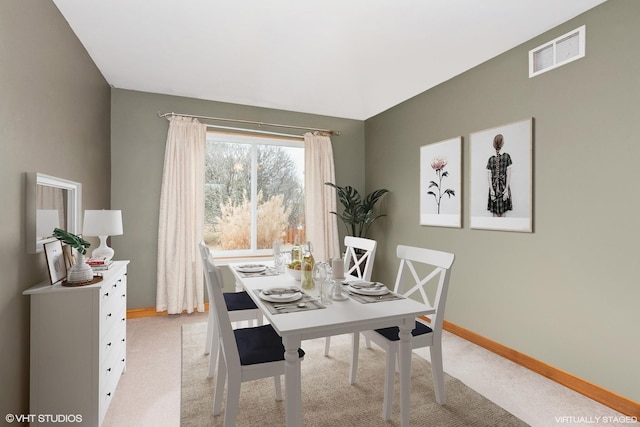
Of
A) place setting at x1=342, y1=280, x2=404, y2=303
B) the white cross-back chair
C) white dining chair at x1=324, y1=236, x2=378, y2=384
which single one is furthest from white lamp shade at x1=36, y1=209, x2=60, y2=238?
white dining chair at x1=324, y1=236, x2=378, y2=384

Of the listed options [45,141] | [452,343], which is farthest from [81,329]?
[452,343]

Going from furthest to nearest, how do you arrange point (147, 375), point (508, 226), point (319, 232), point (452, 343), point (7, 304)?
point (319, 232)
point (452, 343)
point (508, 226)
point (147, 375)
point (7, 304)

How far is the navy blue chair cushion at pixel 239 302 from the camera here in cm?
246

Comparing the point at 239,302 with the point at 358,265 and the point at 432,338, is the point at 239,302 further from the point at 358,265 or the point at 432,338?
the point at 432,338

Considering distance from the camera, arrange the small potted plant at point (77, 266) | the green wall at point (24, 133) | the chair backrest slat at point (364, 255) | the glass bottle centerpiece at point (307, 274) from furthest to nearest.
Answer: the chair backrest slat at point (364, 255) → the glass bottle centerpiece at point (307, 274) → the small potted plant at point (77, 266) → the green wall at point (24, 133)

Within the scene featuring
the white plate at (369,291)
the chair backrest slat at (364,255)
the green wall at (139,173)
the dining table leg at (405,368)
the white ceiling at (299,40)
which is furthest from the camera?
the green wall at (139,173)

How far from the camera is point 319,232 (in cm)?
445

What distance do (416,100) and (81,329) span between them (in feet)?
12.3

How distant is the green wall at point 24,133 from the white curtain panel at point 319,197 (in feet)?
8.54

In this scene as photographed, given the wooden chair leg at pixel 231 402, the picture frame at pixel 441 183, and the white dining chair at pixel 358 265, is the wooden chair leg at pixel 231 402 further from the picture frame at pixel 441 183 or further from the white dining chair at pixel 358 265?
the picture frame at pixel 441 183

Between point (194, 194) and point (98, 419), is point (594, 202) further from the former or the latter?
point (194, 194)

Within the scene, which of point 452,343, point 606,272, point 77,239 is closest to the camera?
point 77,239

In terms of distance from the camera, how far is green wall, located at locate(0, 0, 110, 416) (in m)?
1.56

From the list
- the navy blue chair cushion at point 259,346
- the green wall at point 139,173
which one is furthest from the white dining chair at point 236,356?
the green wall at point 139,173
